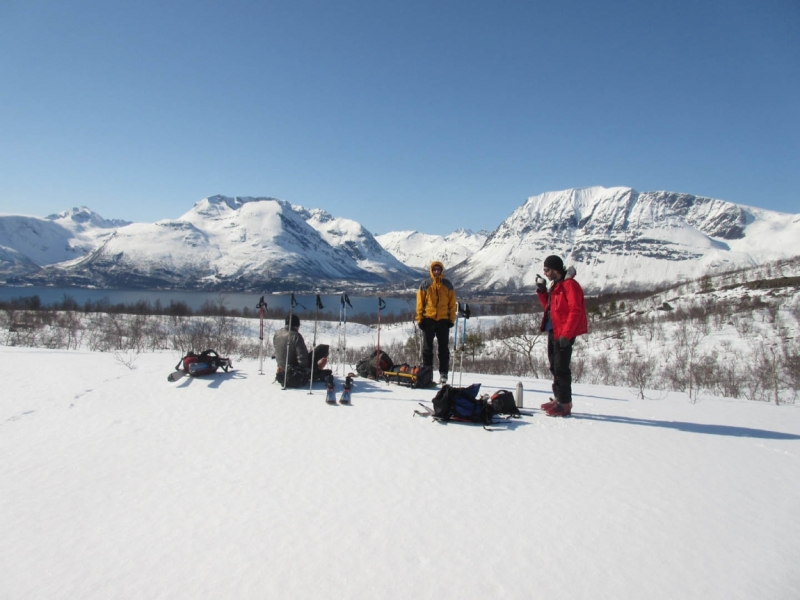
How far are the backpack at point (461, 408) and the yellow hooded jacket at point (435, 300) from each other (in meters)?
2.64

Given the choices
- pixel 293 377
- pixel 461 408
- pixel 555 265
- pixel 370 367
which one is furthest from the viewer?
pixel 370 367

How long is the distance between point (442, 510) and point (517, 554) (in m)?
0.76

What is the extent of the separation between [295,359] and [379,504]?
4736 millimetres

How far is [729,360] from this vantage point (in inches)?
758

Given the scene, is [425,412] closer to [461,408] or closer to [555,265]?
[461,408]

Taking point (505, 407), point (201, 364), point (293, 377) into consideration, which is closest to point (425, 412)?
point (505, 407)

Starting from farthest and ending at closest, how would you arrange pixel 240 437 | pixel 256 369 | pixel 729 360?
pixel 729 360 → pixel 256 369 → pixel 240 437

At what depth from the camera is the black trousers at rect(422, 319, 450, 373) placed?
337 inches

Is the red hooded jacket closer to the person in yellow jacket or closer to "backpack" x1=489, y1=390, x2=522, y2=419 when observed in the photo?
"backpack" x1=489, y1=390, x2=522, y2=419

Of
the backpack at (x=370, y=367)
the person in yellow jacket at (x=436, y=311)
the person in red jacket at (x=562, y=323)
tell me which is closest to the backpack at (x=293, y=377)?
the backpack at (x=370, y=367)

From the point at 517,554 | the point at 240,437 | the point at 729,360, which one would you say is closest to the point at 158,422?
the point at 240,437

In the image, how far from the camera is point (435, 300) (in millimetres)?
8461

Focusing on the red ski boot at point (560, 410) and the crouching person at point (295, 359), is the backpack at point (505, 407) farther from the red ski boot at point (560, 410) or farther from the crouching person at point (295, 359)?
the crouching person at point (295, 359)

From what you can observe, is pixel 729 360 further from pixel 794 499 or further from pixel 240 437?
pixel 240 437
